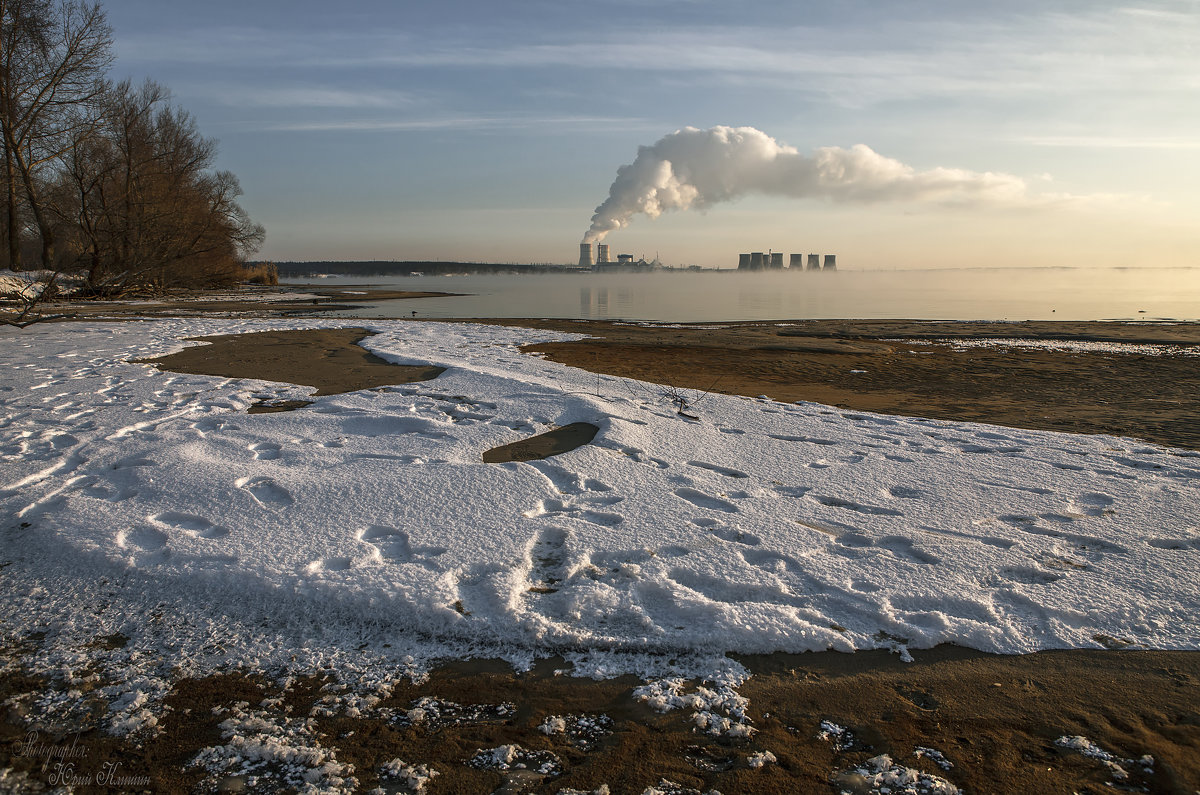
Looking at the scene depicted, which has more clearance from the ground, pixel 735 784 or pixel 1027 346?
pixel 1027 346

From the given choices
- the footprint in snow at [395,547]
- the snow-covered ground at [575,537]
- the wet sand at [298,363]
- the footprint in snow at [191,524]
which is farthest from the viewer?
the wet sand at [298,363]

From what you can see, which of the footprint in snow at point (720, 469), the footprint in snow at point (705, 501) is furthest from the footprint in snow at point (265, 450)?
the footprint in snow at point (720, 469)

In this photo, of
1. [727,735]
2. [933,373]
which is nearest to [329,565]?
[727,735]

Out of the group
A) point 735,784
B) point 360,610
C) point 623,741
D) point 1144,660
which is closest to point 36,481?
Result: point 360,610

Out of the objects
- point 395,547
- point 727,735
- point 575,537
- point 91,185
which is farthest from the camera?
point 91,185

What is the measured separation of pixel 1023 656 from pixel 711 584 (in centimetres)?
126

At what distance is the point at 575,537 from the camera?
3.46m

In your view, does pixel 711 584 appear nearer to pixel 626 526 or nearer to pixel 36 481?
pixel 626 526

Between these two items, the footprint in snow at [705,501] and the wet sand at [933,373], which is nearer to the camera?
the footprint in snow at [705,501]

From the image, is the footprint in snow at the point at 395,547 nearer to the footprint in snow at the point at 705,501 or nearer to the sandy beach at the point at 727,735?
the sandy beach at the point at 727,735

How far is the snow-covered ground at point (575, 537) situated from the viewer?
267cm

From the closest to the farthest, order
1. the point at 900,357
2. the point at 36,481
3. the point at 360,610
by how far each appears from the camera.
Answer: the point at 360,610, the point at 36,481, the point at 900,357

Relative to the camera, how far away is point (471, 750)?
2023mm

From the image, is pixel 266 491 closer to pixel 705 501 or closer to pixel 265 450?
pixel 265 450
